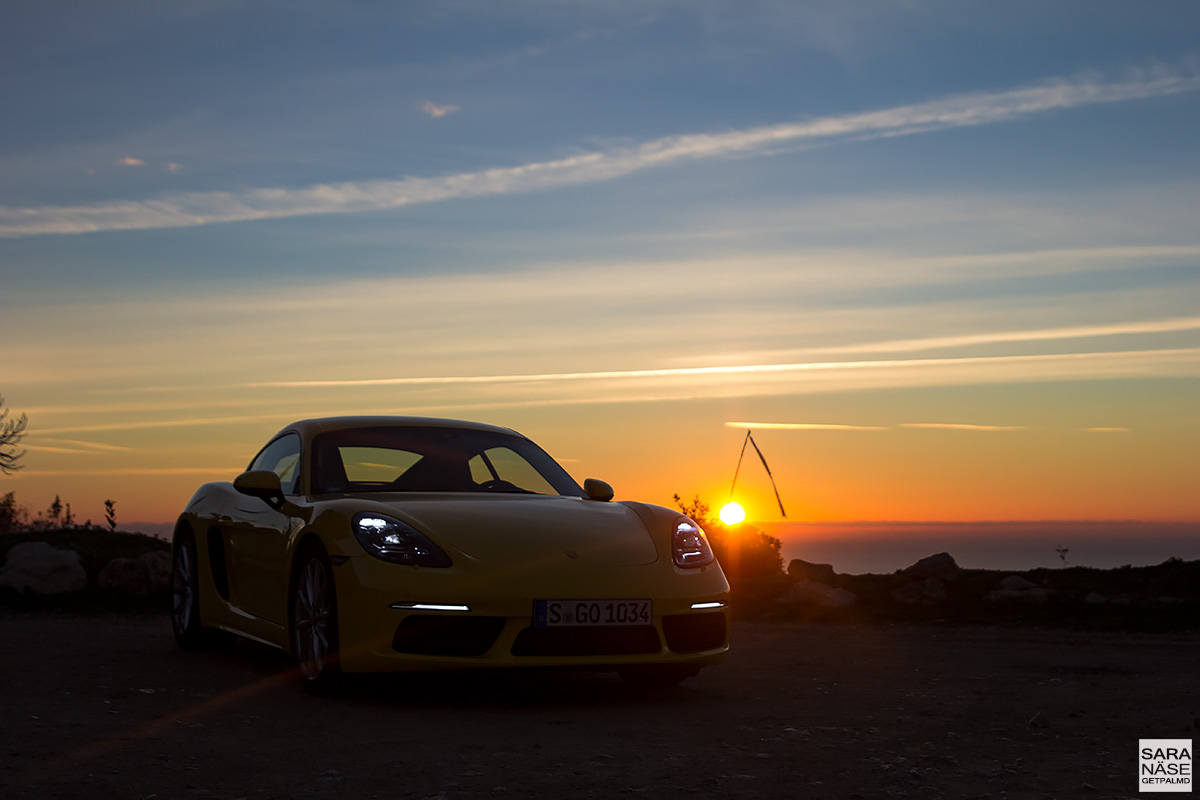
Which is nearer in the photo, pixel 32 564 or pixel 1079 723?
pixel 1079 723

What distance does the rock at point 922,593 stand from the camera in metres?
11.6

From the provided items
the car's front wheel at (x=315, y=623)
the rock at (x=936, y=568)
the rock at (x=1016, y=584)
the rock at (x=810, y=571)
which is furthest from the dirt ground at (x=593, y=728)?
the rock at (x=810, y=571)

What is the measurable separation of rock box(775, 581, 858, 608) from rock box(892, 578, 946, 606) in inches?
17.6

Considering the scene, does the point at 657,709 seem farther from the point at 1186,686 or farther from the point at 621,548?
the point at 1186,686

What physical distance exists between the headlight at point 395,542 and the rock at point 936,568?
755 centimetres

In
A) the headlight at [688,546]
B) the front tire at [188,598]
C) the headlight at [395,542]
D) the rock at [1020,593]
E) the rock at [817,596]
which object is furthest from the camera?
the rock at [817,596]

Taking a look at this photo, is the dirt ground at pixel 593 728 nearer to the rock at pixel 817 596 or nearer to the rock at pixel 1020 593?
the rock at pixel 1020 593

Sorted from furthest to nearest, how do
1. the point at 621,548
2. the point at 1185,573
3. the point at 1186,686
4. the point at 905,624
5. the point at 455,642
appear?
the point at 1185,573, the point at 905,624, the point at 1186,686, the point at 621,548, the point at 455,642

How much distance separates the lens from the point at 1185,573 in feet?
37.7

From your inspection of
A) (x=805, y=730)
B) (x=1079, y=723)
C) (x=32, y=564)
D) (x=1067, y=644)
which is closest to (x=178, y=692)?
(x=805, y=730)

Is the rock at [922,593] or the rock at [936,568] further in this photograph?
the rock at [936,568]

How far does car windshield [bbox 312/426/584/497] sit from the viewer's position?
709 centimetres

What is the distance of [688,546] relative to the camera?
6.48 m

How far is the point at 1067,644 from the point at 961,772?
5476mm
